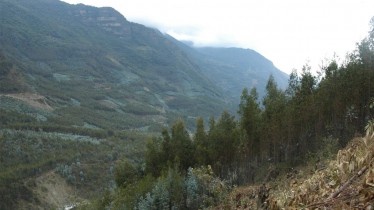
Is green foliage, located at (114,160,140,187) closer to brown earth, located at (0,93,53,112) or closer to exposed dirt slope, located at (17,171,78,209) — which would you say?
exposed dirt slope, located at (17,171,78,209)

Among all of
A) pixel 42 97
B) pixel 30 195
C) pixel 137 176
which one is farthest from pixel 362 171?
pixel 42 97

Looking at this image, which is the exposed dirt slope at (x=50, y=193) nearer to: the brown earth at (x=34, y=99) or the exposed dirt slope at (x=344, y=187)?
the brown earth at (x=34, y=99)

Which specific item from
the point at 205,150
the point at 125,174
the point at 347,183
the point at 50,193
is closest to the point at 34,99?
the point at 50,193

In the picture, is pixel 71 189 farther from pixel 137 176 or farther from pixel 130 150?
pixel 137 176

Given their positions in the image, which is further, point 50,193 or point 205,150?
point 50,193

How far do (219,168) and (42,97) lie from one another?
125348 mm

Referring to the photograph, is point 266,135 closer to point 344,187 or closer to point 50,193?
point 344,187

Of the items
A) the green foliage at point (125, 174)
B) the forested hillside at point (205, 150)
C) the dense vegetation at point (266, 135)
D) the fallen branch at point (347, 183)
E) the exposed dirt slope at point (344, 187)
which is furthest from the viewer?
the green foliage at point (125, 174)

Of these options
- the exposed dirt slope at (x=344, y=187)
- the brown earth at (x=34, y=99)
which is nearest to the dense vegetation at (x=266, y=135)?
the exposed dirt slope at (x=344, y=187)

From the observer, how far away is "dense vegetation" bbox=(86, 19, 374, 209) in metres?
28.3

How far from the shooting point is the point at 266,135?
3453cm

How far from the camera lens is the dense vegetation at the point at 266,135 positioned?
93.0ft

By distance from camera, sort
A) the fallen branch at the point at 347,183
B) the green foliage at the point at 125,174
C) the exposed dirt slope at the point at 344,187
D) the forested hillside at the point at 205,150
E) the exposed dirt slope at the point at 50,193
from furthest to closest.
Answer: the exposed dirt slope at the point at 50,193
the green foliage at the point at 125,174
the forested hillside at the point at 205,150
the fallen branch at the point at 347,183
the exposed dirt slope at the point at 344,187

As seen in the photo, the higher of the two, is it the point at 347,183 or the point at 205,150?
the point at 347,183
